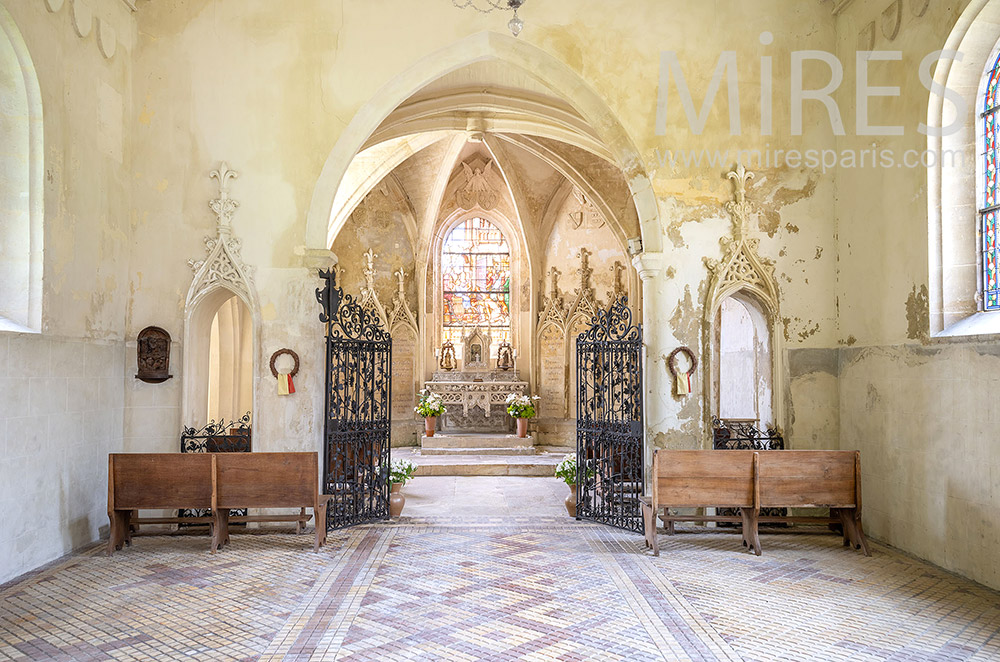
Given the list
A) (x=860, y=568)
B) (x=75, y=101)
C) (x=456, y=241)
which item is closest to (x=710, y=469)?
(x=860, y=568)

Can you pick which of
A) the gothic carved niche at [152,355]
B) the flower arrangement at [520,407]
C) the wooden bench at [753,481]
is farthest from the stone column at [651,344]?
the flower arrangement at [520,407]

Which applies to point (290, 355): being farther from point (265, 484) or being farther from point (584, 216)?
point (584, 216)

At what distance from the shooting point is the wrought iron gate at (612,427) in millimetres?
8008

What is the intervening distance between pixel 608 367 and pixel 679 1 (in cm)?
427

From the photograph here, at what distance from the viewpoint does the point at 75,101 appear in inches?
267

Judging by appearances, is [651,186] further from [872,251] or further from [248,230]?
[248,230]

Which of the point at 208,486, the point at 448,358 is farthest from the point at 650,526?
the point at 448,358

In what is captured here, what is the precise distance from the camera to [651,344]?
26.6ft

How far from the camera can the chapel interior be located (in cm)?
521

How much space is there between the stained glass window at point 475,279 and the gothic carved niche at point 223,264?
923 cm

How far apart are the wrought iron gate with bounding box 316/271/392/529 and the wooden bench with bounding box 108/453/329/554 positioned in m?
1.01

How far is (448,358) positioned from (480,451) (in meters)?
2.87

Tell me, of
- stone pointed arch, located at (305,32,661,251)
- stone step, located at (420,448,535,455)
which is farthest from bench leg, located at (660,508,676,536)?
stone step, located at (420,448,535,455)

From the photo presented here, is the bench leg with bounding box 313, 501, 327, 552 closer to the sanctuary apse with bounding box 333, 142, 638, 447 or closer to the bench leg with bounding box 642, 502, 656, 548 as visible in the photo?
the bench leg with bounding box 642, 502, 656, 548
